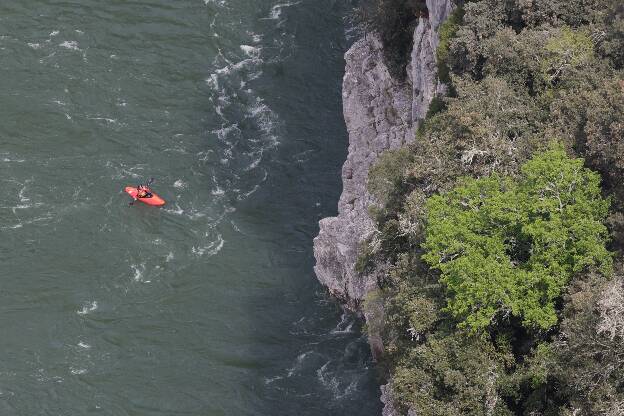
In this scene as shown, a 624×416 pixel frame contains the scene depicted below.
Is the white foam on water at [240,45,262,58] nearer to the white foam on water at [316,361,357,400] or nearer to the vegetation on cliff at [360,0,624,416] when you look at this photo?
the white foam on water at [316,361,357,400]

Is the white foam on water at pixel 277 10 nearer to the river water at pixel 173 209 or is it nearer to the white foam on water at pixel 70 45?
the river water at pixel 173 209

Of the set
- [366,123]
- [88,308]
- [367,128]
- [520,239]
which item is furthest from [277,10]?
[520,239]

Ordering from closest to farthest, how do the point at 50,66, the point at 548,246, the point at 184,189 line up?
the point at 548,246 → the point at 184,189 → the point at 50,66

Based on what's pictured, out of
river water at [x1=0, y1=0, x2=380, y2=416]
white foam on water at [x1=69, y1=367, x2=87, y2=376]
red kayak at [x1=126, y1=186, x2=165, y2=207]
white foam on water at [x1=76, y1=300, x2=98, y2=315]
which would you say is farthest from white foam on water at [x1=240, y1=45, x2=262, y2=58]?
white foam on water at [x1=69, y1=367, x2=87, y2=376]

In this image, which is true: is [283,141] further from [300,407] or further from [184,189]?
[300,407]

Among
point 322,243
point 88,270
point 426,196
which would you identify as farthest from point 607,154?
point 88,270

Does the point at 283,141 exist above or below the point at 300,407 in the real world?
above
